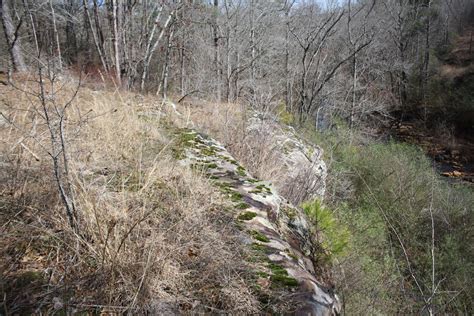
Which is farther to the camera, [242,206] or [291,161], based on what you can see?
[291,161]

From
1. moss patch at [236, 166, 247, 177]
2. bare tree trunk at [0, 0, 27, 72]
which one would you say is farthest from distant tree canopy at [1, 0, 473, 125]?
moss patch at [236, 166, 247, 177]

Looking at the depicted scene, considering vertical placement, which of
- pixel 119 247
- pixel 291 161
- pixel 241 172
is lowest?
pixel 291 161

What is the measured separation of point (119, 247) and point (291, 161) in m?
3.26

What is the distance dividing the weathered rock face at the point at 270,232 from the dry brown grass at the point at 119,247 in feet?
0.39

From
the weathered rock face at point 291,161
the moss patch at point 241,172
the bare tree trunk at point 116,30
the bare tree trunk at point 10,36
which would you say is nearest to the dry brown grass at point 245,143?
the weathered rock face at point 291,161

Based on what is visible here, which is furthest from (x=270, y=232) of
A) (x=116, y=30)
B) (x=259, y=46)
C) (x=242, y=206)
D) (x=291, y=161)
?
(x=259, y=46)

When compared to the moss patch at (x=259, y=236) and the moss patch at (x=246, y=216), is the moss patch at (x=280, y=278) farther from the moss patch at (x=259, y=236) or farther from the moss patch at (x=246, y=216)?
the moss patch at (x=246, y=216)

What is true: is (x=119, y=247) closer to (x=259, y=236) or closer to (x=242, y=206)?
(x=259, y=236)

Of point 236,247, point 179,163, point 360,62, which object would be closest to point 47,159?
point 179,163

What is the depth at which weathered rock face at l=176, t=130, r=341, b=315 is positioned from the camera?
1338 mm

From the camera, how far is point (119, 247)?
121cm

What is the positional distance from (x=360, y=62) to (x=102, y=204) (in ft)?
63.5

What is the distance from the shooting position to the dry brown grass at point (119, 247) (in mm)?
1166

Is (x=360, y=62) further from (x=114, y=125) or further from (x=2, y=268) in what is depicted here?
(x=2, y=268)
